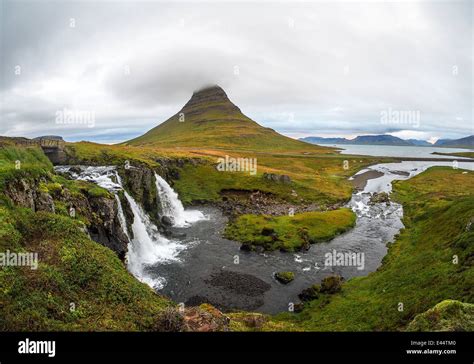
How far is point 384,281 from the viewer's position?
31.9 metres

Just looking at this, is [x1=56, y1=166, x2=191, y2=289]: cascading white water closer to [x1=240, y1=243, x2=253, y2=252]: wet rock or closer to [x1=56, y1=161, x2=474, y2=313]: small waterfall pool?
[x1=56, y1=161, x2=474, y2=313]: small waterfall pool

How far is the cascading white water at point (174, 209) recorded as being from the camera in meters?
68.1

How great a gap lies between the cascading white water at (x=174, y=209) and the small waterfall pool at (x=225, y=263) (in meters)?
0.93

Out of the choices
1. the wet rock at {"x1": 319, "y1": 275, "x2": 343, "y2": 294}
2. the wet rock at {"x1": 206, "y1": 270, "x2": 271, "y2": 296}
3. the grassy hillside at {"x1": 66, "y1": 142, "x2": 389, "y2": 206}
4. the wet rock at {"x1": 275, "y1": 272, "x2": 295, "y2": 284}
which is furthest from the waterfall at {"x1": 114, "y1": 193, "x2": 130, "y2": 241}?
the grassy hillside at {"x1": 66, "y1": 142, "x2": 389, "y2": 206}

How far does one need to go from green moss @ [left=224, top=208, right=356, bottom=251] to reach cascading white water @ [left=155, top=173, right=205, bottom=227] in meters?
11.9

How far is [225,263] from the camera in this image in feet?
146

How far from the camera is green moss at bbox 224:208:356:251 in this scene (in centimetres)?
5184

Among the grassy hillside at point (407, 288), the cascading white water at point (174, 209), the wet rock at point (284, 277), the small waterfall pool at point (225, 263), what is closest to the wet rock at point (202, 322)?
the grassy hillside at point (407, 288)

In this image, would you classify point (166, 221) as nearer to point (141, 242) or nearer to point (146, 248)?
point (141, 242)

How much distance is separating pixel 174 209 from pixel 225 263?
30665 millimetres

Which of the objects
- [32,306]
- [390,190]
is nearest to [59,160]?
[32,306]

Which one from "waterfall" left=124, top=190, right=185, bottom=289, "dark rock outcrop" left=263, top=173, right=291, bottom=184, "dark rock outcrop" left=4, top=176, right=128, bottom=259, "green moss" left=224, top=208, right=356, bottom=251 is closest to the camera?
"dark rock outcrop" left=4, top=176, right=128, bottom=259

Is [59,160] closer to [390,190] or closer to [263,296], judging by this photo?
[263,296]

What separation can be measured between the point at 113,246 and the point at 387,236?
47523mm
